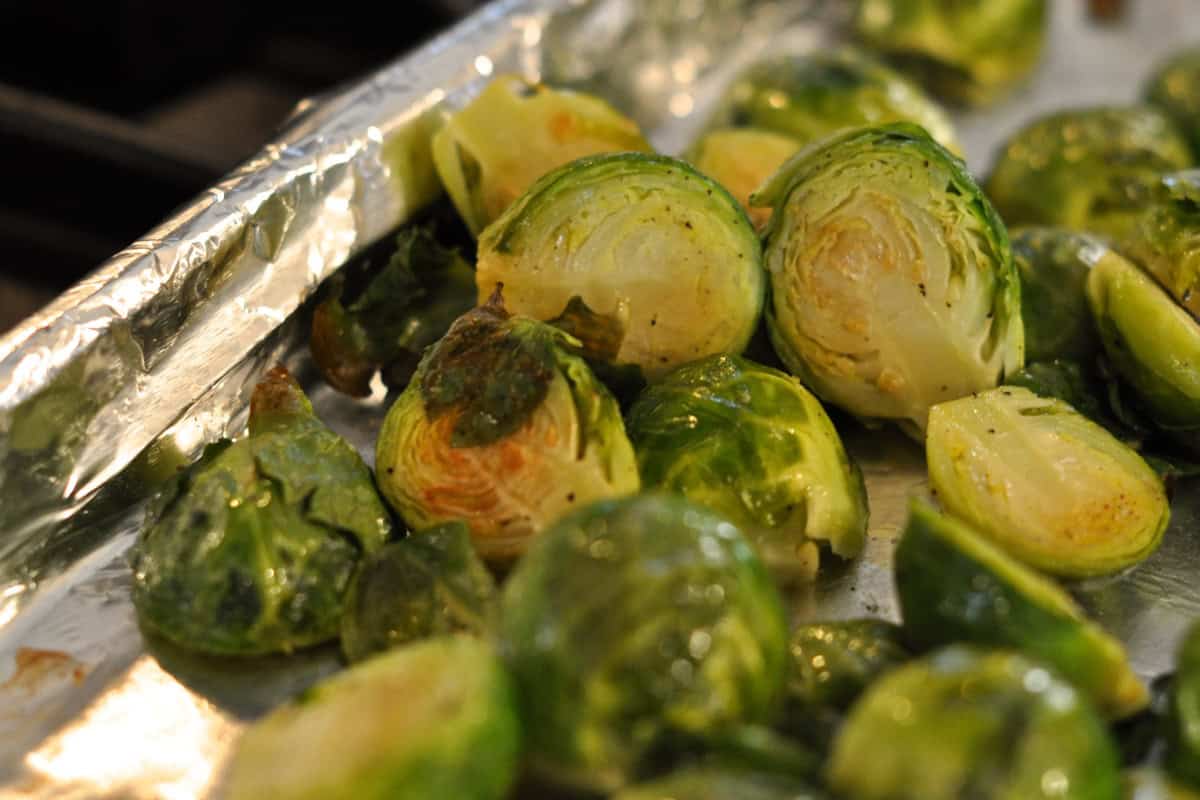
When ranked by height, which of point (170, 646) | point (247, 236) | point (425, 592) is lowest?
point (170, 646)

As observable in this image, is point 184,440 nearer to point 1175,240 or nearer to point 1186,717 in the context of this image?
point 1186,717

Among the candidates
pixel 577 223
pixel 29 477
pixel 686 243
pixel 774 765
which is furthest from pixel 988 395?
pixel 29 477

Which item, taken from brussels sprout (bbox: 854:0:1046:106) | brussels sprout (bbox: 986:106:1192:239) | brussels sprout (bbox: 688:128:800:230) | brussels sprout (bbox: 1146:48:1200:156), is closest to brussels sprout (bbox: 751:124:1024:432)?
brussels sprout (bbox: 688:128:800:230)

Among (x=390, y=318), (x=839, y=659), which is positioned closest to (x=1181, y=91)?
(x=390, y=318)

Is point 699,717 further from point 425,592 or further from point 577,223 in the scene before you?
point 577,223

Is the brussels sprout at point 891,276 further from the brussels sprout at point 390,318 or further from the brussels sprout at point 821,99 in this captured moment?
the brussels sprout at point 821,99

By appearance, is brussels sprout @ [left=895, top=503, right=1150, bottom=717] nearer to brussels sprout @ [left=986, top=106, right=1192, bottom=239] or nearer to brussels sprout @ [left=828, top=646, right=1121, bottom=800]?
brussels sprout @ [left=828, top=646, right=1121, bottom=800]
